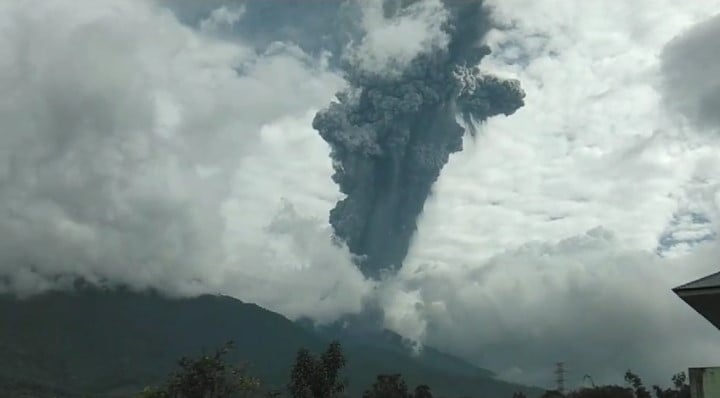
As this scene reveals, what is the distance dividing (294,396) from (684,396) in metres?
49.2

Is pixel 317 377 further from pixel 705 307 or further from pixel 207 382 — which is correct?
pixel 705 307

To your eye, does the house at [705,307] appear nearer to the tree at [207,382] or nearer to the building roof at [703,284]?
the building roof at [703,284]

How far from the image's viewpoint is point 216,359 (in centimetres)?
5438

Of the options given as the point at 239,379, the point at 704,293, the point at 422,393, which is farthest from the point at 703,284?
the point at 422,393

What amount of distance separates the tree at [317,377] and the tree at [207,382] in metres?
6.46

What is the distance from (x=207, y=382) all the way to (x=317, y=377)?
33.7 ft

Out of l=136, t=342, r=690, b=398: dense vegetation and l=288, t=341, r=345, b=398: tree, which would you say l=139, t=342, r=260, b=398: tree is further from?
l=288, t=341, r=345, b=398: tree

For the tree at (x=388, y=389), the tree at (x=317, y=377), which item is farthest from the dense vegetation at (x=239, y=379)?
the tree at (x=388, y=389)

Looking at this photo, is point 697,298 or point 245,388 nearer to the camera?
point 697,298

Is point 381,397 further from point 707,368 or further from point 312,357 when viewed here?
point 707,368

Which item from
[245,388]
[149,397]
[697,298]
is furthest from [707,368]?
[149,397]

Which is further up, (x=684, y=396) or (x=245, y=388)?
(x=684, y=396)

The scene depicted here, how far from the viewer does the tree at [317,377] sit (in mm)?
59656

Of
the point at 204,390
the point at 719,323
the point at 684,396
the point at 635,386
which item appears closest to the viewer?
the point at 719,323
